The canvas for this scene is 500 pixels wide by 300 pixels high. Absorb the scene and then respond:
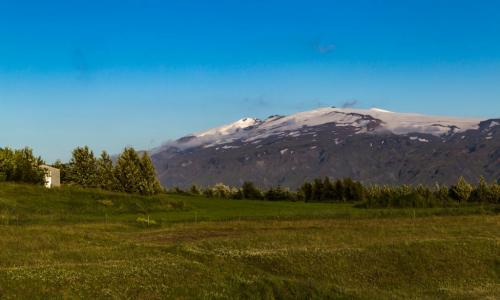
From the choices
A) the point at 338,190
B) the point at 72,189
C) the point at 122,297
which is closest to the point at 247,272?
the point at 122,297

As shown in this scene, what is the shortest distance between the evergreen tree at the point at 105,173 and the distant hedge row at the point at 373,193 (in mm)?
27358

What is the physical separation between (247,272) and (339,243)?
13961mm

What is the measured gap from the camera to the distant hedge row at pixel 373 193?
113m

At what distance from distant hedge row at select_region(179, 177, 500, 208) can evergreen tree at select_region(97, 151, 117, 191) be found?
2736 cm

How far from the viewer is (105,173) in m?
148

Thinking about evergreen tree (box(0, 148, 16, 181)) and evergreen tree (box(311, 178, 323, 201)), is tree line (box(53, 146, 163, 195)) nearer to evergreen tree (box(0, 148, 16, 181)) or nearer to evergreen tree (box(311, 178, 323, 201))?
evergreen tree (box(0, 148, 16, 181))

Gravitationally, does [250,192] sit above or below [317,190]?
below

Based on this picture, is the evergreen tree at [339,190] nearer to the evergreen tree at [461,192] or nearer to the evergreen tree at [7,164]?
the evergreen tree at [461,192]

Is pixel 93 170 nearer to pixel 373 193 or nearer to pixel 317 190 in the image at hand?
pixel 317 190

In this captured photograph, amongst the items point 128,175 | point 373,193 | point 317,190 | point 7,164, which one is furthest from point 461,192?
point 7,164

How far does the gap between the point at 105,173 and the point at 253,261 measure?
111m

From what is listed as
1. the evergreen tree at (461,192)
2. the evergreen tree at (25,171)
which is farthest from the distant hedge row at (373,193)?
the evergreen tree at (25,171)

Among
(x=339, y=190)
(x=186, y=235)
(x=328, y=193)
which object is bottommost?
(x=186, y=235)

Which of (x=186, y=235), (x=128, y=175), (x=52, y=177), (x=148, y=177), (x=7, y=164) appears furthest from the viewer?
(x=52, y=177)
